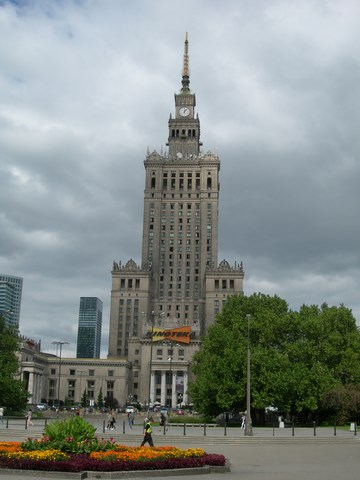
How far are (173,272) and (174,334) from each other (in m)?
24.3

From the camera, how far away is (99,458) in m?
24.9

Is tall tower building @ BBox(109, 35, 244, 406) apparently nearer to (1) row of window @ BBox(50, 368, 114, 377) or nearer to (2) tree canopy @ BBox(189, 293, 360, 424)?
(1) row of window @ BBox(50, 368, 114, 377)

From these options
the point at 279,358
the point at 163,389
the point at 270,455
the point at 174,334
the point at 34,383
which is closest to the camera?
the point at 270,455

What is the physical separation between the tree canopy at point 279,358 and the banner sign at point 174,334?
78153 millimetres

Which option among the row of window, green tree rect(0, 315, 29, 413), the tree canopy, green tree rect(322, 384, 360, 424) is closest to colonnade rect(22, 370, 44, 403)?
the row of window

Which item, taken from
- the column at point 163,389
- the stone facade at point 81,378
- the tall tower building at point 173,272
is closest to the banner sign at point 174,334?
the tall tower building at point 173,272

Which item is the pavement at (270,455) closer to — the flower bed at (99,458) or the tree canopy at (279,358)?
the flower bed at (99,458)

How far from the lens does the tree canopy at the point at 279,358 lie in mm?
69062

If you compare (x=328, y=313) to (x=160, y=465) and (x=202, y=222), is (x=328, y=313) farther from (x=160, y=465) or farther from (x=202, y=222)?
(x=202, y=222)

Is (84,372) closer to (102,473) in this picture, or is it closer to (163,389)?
(163,389)

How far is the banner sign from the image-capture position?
16075 centimetres

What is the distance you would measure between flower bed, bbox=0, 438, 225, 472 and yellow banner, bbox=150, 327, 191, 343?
Result: 13394 centimetres

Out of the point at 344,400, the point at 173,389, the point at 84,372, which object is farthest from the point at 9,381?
the point at 84,372

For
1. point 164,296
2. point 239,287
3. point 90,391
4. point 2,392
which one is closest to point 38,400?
point 90,391
